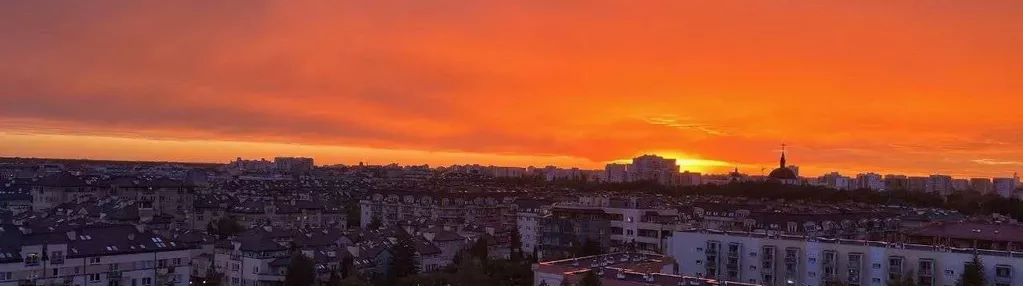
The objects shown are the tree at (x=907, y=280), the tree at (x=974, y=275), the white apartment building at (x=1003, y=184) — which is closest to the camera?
the tree at (x=907, y=280)

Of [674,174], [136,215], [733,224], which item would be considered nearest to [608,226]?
[733,224]

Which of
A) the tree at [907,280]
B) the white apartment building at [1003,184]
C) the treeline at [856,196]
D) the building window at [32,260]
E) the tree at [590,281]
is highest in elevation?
the white apartment building at [1003,184]

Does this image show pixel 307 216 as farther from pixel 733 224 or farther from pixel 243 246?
pixel 733 224

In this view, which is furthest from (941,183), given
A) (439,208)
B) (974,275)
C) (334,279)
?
(334,279)

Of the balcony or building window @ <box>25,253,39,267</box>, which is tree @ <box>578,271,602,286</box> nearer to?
the balcony

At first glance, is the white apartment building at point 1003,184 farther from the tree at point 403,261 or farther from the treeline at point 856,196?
the tree at point 403,261

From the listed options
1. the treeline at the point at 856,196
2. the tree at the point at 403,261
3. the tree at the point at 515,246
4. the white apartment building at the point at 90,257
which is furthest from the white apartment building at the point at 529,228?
the treeline at the point at 856,196

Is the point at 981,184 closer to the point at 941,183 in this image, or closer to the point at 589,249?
the point at 941,183
